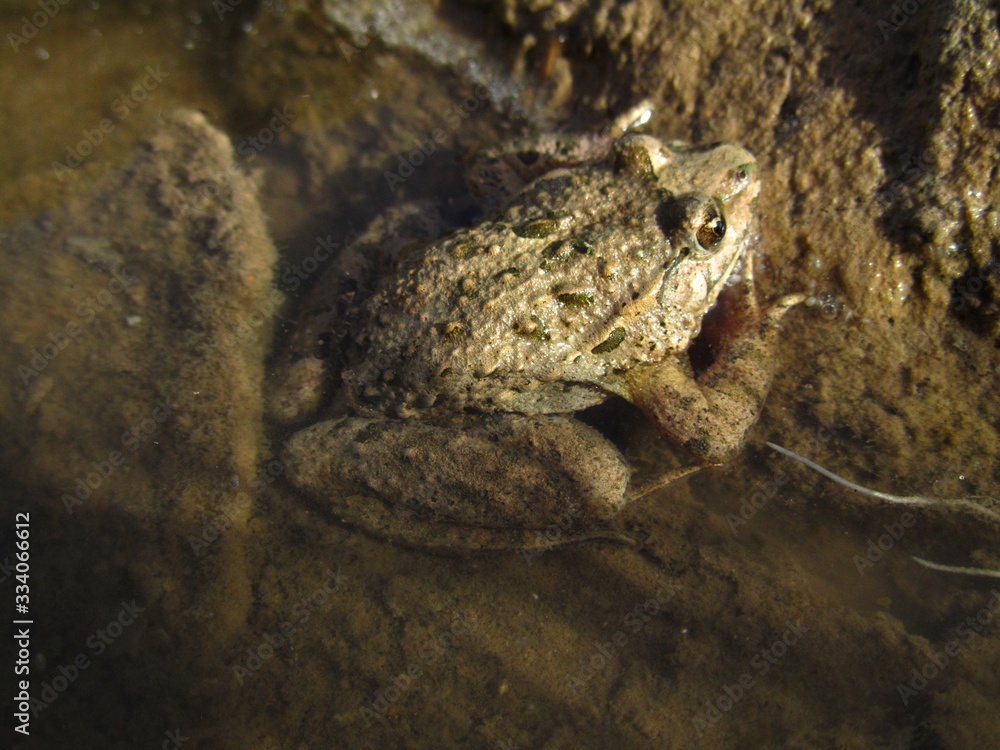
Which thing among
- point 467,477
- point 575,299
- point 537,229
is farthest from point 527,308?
point 467,477

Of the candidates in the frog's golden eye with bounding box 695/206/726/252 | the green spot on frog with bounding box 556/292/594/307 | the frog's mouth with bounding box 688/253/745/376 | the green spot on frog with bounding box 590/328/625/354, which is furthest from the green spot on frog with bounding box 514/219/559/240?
the frog's mouth with bounding box 688/253/745/376

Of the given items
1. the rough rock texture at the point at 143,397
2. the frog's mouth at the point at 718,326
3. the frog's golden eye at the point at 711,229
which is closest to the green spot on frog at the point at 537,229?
the frog's golden eye at the point at 711,229

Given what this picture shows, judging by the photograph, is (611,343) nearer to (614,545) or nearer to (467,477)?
(467,477)

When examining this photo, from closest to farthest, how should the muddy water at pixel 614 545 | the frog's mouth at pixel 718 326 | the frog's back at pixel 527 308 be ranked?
the frog's back at pixel 527 308
the muddy water at pixel 614 545
the frog's mouth at pixel 718 326

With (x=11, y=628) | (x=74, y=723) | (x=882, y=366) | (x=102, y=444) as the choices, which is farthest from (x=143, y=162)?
(x=882, y=366)

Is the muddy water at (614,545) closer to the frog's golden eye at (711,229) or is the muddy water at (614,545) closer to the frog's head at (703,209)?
the frog's head at (703,209)

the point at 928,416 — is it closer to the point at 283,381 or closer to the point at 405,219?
the point at 405,219

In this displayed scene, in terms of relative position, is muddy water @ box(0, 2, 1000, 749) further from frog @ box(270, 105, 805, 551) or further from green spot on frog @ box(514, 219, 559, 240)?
green spot on frog @ box(514, 219, 559, 240)
